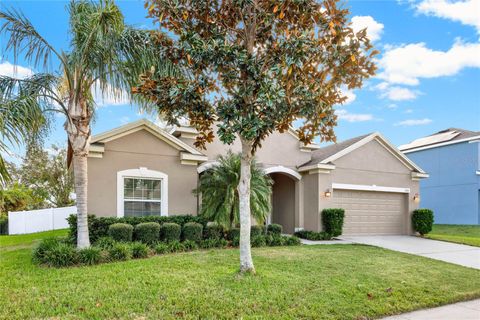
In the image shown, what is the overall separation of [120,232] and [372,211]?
11.2 m

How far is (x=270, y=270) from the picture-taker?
7.46 metres

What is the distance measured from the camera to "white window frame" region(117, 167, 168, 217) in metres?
11.5

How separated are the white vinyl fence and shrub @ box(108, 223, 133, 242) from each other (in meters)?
11.7

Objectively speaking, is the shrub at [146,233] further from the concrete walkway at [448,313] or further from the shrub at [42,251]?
the concrete walkway at [448,313]

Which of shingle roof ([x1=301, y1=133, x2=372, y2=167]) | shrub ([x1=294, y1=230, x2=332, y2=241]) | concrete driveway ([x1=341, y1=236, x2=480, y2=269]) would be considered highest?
shingle roof ([x1=301, y1=133, x2=372, y2=167])

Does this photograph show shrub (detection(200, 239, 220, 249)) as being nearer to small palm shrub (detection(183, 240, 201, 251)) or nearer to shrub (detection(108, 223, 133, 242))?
small palm shrub (detection(183, 240, 201, 251))

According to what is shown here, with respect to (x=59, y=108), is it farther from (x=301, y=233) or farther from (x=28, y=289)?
(x=301, y=233)

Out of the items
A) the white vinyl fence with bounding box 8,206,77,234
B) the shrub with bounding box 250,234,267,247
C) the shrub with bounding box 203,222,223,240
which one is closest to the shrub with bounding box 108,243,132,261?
the shrub with bounding box 203,222,223,240

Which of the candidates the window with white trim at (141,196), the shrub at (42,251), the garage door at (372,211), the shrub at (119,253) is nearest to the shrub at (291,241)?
the garage door at (372,211)

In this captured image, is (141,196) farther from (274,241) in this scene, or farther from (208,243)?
(274,241)

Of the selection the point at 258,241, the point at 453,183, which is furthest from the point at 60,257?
the point at 453,183

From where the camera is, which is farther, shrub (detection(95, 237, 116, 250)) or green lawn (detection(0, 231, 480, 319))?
shrub (detection(95, 237, 116, 250))

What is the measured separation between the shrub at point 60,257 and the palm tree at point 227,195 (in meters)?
4.47

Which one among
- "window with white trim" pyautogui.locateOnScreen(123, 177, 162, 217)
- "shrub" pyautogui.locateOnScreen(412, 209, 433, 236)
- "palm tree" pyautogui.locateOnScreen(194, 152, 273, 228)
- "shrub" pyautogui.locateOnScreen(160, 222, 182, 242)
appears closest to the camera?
"shrub" pyautogui.locateOnScreen(160, 222, 182, 242)
